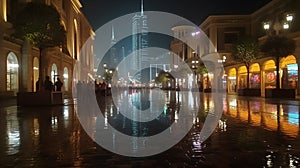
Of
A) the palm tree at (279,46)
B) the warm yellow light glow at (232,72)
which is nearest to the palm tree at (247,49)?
the palm tree at (279,46)

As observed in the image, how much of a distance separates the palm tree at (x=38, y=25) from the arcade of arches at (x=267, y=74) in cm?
2633

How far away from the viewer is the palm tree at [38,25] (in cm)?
2194

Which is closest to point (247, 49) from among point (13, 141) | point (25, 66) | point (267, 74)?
point (267, 74)

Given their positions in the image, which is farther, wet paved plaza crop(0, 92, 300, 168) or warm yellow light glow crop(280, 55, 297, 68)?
warm yellow light glow crop(280, 55, 297, 68)

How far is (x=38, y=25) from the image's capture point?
71.9 feet

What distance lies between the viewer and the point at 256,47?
3959 cm

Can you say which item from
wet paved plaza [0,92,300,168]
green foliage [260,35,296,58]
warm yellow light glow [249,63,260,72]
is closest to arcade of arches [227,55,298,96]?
warm yellow light glow [249,63,260,72]

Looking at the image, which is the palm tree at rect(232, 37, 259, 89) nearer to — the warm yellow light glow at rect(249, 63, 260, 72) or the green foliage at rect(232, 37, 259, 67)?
the green foliage at rect(232, 37, 259, 67)

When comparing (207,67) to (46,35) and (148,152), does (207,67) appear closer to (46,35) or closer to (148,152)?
(46,35)

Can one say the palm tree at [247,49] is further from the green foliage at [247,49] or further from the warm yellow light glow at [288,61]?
the warm yellow light glow at [288,61]

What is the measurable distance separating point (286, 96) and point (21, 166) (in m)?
29.4

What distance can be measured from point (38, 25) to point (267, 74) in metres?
32.9

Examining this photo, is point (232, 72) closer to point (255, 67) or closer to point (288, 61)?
point (255, 67)

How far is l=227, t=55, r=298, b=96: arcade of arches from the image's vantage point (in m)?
39.8
